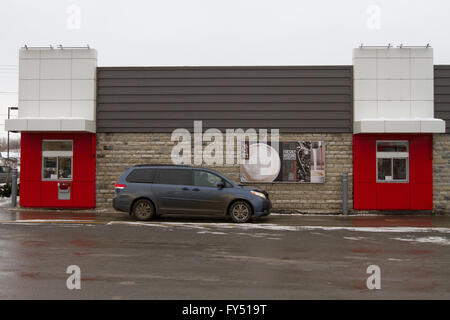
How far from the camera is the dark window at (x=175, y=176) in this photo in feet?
45.6

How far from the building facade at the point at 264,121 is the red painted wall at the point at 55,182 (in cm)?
4

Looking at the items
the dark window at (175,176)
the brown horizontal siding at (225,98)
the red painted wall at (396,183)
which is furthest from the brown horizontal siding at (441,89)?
the dark window at (175,176)

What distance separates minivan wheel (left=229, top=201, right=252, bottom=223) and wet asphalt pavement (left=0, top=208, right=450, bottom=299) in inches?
16.4

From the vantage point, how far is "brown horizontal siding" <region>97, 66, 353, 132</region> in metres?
17.3

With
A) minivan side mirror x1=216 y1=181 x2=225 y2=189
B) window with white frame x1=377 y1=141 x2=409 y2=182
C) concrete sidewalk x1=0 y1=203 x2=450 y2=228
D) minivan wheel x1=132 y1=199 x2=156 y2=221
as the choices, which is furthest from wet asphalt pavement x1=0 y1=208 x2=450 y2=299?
window with white frame x1=377 y1=141 x2=409 y2=182

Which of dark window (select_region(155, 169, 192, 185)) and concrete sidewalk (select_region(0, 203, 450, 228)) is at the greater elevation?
dark window (select_region(155, 169, 192, 185))

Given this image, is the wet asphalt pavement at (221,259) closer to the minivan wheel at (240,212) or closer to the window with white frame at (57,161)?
the minivan wheel at (240,212)

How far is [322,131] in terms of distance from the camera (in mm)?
17188

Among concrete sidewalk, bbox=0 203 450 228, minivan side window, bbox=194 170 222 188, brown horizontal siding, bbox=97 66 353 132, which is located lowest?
concrete sidewalk, bbox=0 203 450 228

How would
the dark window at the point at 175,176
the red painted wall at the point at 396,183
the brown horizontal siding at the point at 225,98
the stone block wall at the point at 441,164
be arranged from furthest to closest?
the brown horizontal siding at the point at 225,98, the stone block wall at the point at 441,164, the red painted wall at the point at 396,183, the dark window at the point at 175,176

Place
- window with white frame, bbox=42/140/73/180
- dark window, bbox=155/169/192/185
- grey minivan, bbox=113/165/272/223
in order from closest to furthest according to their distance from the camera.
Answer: grey minivan, bbox=113/165/272/223, dark window, bbox=155/169/192/185, window with white frame, bbox=42/140/73/180

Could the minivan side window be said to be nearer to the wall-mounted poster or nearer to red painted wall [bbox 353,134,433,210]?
the wall-mounted poster
